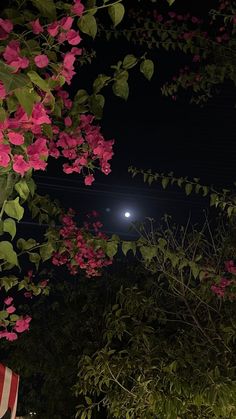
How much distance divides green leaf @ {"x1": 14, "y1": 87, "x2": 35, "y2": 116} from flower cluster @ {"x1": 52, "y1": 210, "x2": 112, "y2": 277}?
130 centimetres

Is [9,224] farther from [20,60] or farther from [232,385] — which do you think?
[232,385]

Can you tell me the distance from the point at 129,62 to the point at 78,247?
3.63 feet

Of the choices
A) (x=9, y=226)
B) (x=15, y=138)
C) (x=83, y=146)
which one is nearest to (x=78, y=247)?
(x=83, y=146)

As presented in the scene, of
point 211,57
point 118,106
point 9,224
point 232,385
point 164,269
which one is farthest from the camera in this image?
point 118,106

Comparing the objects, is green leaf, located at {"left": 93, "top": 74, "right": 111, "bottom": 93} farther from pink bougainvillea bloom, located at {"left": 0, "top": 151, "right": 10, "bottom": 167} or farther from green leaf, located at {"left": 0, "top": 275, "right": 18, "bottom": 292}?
green leaf, located at {"left": 0, "top": 275, "right": 18, "bottom": 292}

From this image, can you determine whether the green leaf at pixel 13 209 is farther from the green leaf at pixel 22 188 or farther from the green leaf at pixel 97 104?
the green leaf at pixel 97 104

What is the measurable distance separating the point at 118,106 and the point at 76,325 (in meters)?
3.00

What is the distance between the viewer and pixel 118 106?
704 cm

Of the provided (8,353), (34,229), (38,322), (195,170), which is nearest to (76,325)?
(38,322)

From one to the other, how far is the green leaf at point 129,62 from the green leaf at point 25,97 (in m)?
0.51

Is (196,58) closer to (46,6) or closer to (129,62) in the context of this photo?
(129,62)

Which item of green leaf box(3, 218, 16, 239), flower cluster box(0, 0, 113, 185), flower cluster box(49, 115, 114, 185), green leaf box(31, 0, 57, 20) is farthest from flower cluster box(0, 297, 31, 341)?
green leaf box(31, 0, 57, 20)

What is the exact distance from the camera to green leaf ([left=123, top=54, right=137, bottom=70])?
1.39 m

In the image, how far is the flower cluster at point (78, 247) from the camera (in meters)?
2.28
